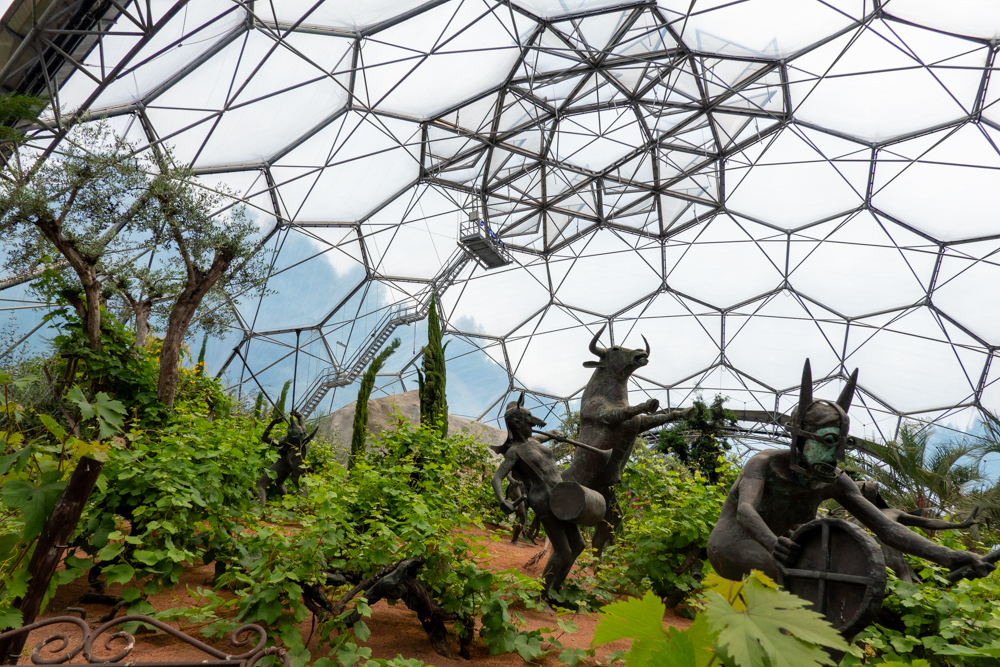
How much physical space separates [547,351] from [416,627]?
2305 cm

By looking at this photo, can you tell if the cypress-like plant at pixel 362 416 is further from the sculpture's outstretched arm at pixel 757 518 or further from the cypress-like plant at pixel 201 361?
the sculpture's outstretched arm at pixel 757 518

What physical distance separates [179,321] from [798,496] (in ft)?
33.6

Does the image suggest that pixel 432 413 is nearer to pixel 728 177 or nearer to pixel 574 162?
pixel 574 162

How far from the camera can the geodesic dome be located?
1464 centimetres

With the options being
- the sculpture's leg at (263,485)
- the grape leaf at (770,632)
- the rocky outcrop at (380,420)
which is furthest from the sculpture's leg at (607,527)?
the rocky outcrop at (380,420)

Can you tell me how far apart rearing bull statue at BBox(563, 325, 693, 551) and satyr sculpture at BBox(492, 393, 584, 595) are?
57cm

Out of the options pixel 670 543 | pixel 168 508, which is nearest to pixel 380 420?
pixel 670 543

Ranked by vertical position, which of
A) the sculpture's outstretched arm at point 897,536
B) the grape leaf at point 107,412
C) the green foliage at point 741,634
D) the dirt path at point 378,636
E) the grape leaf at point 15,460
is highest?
the sculpture's outstretched arm at point 897,536

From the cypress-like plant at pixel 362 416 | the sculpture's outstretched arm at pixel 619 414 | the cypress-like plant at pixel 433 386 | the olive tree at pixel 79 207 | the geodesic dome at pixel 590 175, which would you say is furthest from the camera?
the cypress-like plant at pixel 362 416

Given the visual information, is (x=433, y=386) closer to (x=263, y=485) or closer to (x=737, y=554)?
(x=263, y=485)

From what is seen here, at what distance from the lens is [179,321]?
10.5 m

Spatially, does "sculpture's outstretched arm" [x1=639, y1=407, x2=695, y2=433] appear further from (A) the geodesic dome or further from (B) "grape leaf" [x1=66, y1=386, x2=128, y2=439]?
(A) the geodesic dome

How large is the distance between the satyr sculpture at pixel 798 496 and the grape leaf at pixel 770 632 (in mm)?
2057

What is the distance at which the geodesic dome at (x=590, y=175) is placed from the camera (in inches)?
576
